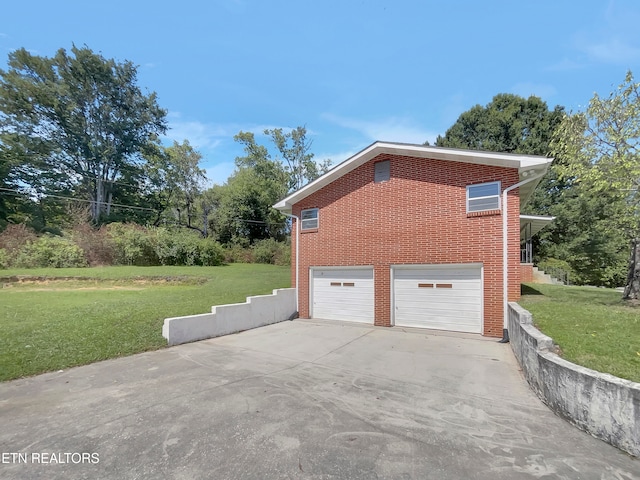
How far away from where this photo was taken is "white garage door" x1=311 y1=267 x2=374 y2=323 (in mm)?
10586

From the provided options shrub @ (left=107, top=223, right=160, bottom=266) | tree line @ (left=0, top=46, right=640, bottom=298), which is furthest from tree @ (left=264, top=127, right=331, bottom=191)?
shrub @ (left=107, top=223, right=160, bottom=266)

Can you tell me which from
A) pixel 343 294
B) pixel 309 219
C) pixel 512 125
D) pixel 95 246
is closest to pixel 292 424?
pixel 343 294

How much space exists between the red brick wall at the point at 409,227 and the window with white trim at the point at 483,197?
14 centimetres

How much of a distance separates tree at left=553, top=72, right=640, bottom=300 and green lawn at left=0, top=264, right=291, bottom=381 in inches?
412

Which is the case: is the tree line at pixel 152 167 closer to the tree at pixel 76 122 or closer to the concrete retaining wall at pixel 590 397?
the tree at pixel 76 122

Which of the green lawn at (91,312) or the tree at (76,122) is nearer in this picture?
the green lawn at (91,312)

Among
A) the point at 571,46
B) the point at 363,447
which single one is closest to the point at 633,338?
the point at 363,447

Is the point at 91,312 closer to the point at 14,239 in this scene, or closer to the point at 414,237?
the point at 414,237

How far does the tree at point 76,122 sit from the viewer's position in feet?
97.7

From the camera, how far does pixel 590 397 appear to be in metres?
3.31

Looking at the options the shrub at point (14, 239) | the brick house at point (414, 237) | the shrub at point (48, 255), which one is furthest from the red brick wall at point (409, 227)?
the shrub at point (14, 239)

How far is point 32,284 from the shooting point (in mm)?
14523

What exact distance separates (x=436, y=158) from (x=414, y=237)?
240 centimetres

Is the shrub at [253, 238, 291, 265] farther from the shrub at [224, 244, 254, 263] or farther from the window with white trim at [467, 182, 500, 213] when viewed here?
the window with white trim at [467, 182, 500, 213]
